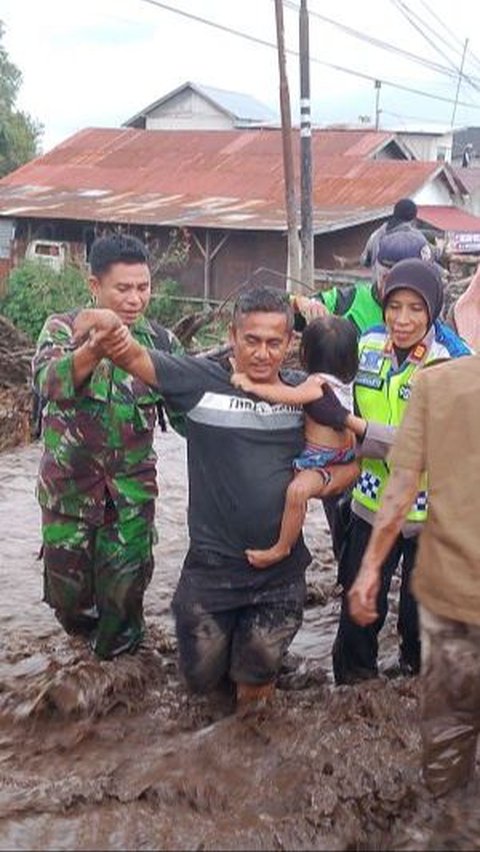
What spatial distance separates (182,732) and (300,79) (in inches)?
647

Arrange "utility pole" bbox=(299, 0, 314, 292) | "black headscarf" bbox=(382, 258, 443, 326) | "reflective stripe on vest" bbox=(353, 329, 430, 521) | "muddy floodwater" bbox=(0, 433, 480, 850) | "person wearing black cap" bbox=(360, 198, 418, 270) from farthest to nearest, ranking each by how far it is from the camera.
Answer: "utility pole" bbox=(299, 0, 314, 292) < "person wearing black cap" bbox=(360, 198, 418, 270) < "reflective stripe on vest" bbox=(353, 329, 430, 521) < "black headscarf" bbox=(382, 258, 443, 326) < "muddy floodwater" bbox=(0, 433, 480, 850)

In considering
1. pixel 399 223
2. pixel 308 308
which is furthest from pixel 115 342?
pixel 399 223

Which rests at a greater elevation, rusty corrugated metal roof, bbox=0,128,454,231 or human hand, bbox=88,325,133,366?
rusty corrugated metal roof, bbox=0,128,454,231

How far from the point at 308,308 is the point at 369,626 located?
1.23 m

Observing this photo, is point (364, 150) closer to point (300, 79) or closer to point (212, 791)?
point (300, 79)

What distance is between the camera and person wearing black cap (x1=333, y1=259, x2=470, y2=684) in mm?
3861

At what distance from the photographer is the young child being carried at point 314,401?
3633mm

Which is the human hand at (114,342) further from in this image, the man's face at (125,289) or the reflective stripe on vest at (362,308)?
the reflective stripe on vest at (362,308)

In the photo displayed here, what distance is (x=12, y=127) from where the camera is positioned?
39125 mm

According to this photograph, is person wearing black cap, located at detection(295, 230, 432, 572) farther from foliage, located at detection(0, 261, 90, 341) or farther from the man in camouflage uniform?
foliage, located at detection(0, 261, 90, 341)

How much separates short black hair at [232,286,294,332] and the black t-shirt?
0.79ft

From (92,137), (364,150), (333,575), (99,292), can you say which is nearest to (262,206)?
(364,150)

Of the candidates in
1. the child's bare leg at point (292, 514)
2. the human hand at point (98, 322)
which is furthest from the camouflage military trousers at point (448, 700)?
the human hand at point (98, 322)

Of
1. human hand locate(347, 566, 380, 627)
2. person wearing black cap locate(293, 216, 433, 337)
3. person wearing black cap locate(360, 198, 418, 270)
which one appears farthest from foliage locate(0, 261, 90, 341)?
human hand locate(347, 566, 380, 627)
